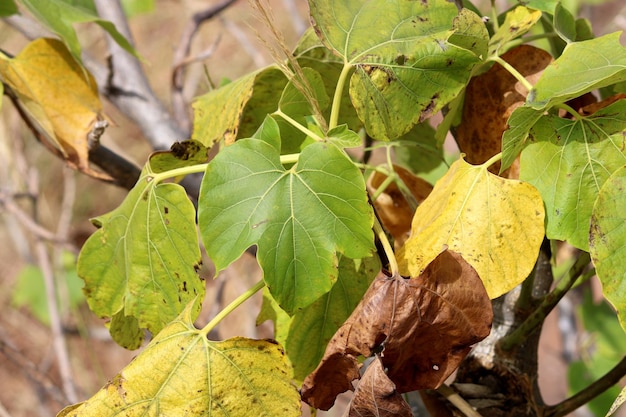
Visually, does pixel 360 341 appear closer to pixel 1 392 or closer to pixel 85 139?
pixel 85 139

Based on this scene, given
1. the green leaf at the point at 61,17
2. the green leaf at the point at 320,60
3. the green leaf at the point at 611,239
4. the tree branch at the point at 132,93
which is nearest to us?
the green leaf at the point at 611,239

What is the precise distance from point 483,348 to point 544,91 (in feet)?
1.13

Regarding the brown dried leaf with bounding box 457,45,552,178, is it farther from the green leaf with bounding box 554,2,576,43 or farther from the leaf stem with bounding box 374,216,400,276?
the leaf stem with bounding box 374,216,400,276

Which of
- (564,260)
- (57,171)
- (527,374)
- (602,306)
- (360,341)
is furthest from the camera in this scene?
(57,171)

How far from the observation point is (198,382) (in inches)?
21.9

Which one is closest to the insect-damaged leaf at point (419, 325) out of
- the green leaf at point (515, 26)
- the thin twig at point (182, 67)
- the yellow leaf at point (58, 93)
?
the green leaf at point (515, 26)

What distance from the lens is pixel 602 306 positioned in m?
1.68

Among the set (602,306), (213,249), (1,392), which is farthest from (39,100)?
(1,392)

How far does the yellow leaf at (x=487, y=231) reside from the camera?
55 centimetres

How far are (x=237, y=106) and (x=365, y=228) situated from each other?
21 centimetres

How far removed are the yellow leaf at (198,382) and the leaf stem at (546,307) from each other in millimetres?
263

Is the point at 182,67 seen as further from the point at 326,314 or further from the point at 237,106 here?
the point at 326,314

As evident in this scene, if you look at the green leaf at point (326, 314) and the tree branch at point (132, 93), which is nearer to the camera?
the green leaf at point (326, 314)

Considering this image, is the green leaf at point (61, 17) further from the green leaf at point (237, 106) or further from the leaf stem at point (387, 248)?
the leaf stem at point (387, 248)
